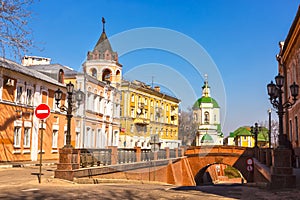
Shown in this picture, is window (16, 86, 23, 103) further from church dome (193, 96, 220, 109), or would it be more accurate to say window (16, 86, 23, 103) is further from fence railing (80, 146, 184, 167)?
church dome (193, 96, 220, 109)

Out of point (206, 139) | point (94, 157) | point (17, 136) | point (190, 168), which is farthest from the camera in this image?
point (206, 139)

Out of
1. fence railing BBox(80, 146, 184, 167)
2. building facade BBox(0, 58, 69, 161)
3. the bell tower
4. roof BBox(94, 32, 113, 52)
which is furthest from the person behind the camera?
roof BBox(94, 32, 113, 52)

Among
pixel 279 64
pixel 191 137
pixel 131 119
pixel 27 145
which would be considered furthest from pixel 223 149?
pixel 191 137

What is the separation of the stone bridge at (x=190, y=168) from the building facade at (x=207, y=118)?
24429 millimetres

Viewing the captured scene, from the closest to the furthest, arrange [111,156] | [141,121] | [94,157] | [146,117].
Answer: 1. [94,157]
2. [111,156]
3. [141,121]
4. [146,117]

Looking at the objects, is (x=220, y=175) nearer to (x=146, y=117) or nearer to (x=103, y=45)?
(x=146, y=117)

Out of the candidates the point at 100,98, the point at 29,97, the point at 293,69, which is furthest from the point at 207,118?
the point at 29,97

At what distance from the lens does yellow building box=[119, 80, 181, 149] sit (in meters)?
43.8

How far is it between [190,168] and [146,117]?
13330mm

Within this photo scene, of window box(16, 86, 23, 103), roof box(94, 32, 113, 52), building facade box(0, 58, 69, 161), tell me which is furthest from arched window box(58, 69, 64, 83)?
roof box(94, 32, 113, 52)

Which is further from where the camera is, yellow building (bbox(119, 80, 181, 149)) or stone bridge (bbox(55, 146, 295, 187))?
yellow building (bbox(119, 80, 181, 149))

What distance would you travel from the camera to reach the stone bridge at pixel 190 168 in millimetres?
14252

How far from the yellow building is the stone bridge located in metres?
5.29

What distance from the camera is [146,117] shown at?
48125mm
